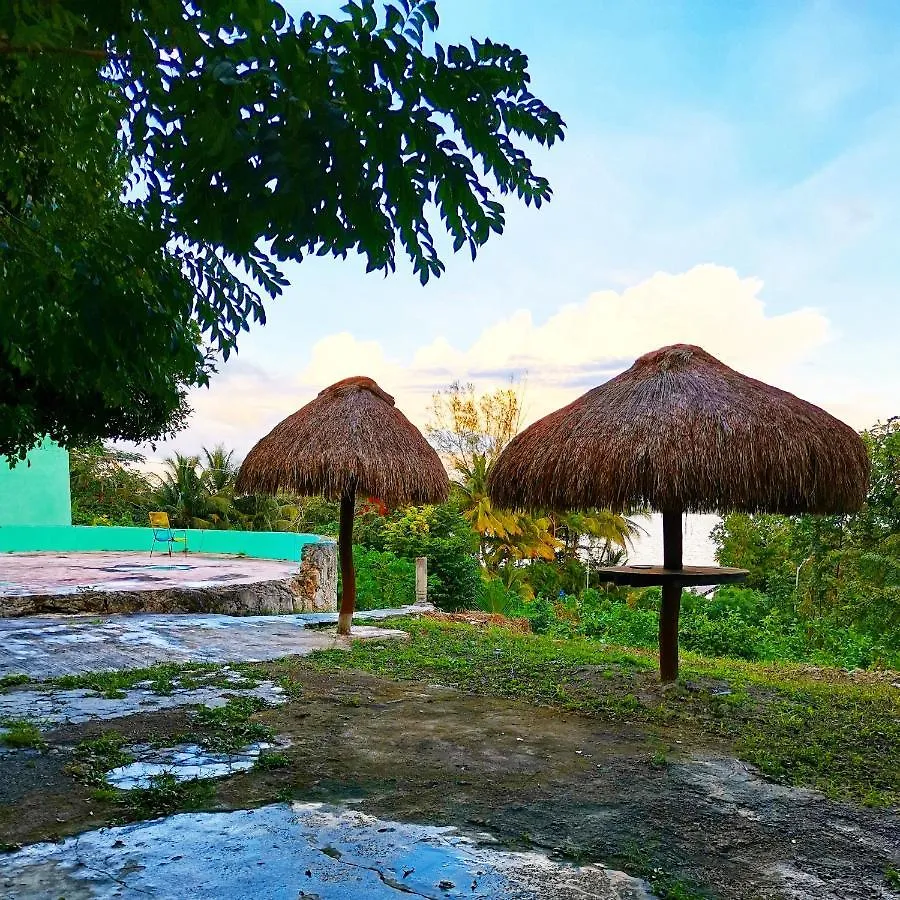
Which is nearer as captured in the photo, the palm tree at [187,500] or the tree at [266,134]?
the tree at [266,134]

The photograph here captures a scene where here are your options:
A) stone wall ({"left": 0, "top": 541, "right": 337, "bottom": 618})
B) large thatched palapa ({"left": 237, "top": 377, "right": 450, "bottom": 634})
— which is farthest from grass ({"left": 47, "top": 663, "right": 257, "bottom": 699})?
stone wall ({"left": 0, "top": 541, "right": 337, "bottom": 618})

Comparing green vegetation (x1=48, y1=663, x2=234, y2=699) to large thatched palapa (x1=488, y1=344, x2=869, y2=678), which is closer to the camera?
large thatched palapa (x1=488, y1=344, x2=869, y2=678)

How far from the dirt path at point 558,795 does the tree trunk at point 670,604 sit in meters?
1.41

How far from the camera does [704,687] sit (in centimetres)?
718

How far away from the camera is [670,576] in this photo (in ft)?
22.2

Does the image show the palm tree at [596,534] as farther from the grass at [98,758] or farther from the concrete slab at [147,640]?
the grass at [98,758]

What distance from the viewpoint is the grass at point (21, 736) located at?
5051mm

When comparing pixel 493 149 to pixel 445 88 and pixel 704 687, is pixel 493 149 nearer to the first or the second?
pixel 445 88

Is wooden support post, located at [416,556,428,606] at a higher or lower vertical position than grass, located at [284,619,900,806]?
higher

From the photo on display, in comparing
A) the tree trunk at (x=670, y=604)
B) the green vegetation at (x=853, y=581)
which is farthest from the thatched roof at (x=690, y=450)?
the green vegetation at (x=853, y=581)

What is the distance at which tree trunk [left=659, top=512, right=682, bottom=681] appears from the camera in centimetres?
709

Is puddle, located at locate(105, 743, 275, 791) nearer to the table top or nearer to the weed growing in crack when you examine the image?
the weed growing in crack

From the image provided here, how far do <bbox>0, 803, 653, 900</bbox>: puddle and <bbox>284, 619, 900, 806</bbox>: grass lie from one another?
1989 mm

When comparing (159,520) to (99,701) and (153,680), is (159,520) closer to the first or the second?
(153,680)
